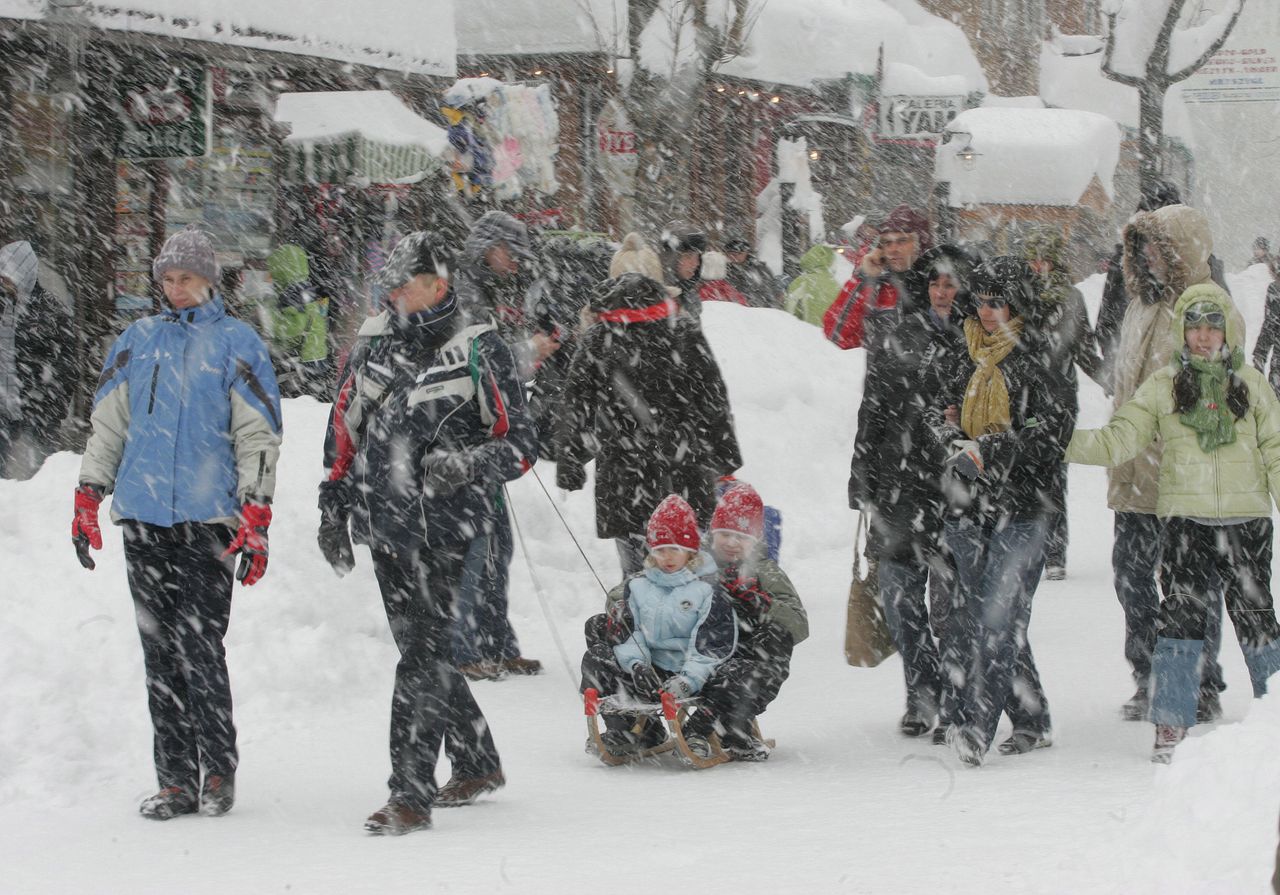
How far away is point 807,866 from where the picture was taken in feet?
16.4

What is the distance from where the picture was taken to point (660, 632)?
6715 mm

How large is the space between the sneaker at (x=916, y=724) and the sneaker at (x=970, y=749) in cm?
61

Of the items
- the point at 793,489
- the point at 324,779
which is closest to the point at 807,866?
the point at 324,779

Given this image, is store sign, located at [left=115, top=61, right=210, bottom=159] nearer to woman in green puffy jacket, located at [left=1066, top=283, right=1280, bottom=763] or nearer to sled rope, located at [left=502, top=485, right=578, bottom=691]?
sled rope, located at [left=502, top=485, right=578, bottom=691]

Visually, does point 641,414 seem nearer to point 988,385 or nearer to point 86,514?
point 988,385

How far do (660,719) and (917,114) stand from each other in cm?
2451

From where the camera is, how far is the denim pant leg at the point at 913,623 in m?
7.07

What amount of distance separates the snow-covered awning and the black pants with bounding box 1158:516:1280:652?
10298 mm

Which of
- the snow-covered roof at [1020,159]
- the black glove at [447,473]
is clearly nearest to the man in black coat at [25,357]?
the black glove at [447,473]

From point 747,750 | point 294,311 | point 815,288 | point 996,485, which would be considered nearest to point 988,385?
point 996,485

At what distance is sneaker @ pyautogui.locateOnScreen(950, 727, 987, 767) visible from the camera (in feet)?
21.1

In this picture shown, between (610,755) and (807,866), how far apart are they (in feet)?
5.92

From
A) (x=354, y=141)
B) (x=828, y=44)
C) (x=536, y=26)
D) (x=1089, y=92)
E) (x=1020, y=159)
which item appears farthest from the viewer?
(x=1089, y=92)

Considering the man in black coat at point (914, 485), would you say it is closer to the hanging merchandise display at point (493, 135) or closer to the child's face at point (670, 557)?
the child's face at point (670, 557)
